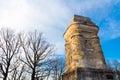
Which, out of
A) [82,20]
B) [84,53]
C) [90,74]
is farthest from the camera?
[82,20]

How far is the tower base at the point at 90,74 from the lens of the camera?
44.9ft

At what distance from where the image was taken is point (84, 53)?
15.5 meters

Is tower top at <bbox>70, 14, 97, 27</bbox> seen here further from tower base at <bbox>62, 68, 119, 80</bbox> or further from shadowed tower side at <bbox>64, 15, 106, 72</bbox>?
tower base at <bbox>62, 68, 119, 80</bbox>

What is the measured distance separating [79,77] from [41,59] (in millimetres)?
6087

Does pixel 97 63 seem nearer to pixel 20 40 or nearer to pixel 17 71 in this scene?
pixel 20 40

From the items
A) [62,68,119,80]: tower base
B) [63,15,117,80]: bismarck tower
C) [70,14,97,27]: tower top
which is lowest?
[62,68,119,80]: tower base

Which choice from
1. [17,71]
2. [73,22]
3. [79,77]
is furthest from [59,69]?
[79,77]

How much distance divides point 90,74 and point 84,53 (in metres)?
2.48

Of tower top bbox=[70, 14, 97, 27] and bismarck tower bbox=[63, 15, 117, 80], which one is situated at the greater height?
tower top bbox=[70, 14, 97, 27]

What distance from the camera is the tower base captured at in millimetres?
13698

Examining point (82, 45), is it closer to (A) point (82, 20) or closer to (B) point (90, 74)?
(B) point (90, 74)

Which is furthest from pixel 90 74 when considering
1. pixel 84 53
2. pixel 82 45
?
pixel 82 45

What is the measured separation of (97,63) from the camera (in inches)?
596

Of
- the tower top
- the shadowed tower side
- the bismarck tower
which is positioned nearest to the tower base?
the bismarck tower
